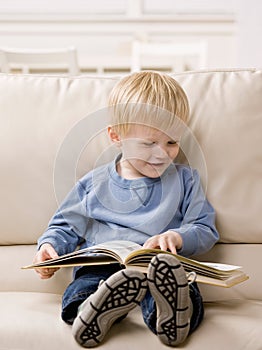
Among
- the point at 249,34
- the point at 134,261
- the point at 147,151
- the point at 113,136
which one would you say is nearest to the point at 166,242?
the point at 134,261

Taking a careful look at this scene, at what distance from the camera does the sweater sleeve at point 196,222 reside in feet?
4.67

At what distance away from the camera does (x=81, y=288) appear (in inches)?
53.4

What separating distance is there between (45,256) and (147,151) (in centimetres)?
34

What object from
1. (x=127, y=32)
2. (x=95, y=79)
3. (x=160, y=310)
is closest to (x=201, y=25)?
(x=127, y=32)

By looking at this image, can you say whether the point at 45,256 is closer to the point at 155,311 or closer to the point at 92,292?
the point at 92,292

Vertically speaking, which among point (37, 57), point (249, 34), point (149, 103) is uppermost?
point (149, 103)

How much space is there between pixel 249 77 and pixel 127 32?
119 inches

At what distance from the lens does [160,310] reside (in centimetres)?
118

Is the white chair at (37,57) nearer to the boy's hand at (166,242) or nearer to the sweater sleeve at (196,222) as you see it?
the sweater sleeve at (196,222)

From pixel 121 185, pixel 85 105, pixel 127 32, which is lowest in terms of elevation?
pixel 127 32

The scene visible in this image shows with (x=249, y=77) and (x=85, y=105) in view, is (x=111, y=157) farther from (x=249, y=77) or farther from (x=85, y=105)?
(x=249, y=77)

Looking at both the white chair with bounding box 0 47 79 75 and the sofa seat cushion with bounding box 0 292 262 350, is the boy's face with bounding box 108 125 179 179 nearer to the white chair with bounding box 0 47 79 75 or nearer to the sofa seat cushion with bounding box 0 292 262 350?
the sofa seat cushion with bounding box 0 292 262 350

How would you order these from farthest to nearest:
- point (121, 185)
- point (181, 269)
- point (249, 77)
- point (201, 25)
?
point (201, 25), point (249, 77), point (121, 185), point (181, 269)

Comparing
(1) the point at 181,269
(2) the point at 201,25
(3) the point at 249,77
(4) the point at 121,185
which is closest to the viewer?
(1) the point at 181,269
